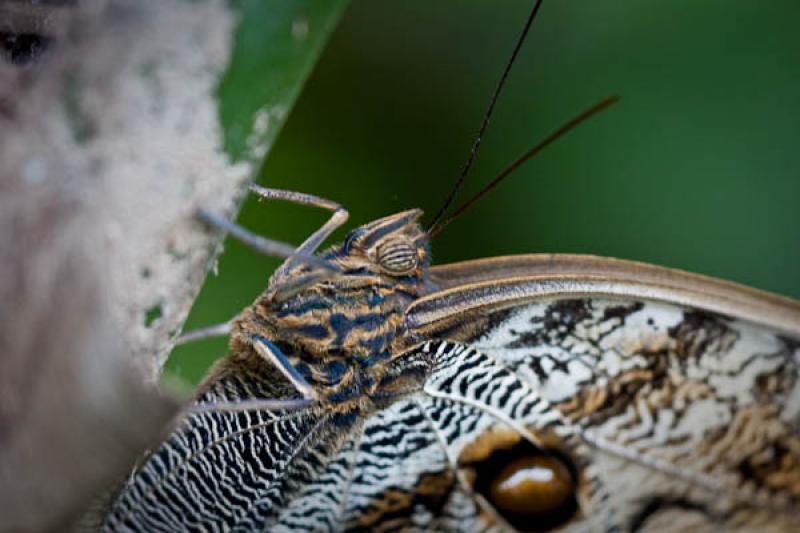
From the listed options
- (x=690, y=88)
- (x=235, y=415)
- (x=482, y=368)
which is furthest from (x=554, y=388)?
(x=690, y=88)

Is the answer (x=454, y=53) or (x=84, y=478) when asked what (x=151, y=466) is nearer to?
(x=84, y=478)

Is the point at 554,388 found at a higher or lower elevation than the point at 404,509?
higher

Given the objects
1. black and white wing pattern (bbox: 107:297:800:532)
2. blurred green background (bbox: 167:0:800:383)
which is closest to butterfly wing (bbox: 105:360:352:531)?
black and white wing pattern (bbox: 107:297:800:532)

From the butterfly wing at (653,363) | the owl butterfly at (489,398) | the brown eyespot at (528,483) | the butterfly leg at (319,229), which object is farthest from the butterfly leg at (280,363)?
the brown eyespot at (528,483)

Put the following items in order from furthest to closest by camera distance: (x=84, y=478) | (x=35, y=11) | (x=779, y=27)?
(x=779, y=27) → (x=35, y=11) → (x=84, y=478)

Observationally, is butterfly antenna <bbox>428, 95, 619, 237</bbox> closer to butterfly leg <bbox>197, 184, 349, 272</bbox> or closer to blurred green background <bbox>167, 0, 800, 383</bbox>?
butterfly leg <bbox>197, 184, 349, 272</bbox>

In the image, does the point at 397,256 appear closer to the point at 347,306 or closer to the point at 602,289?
the point at 347,306

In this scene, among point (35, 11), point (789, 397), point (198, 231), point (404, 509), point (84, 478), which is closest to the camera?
point (84, 478)
